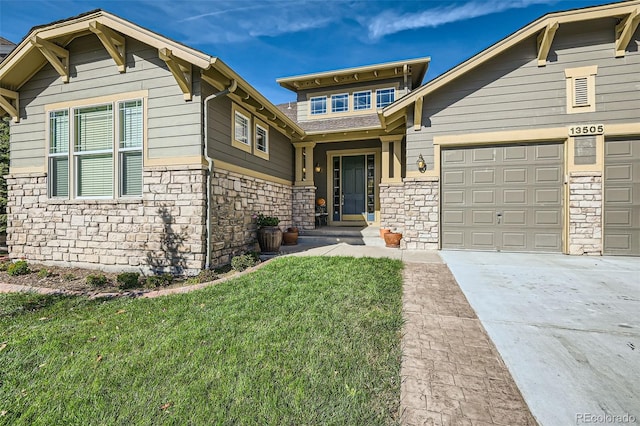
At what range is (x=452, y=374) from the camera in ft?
6.70

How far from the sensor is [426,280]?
4.27 m

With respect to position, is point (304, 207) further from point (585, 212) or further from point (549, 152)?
point (585, 212)

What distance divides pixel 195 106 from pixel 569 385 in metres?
6.35

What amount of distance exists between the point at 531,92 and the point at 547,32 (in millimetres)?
1153

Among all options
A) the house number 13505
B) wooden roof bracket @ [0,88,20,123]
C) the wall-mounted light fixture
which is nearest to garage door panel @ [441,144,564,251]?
the house number 13505

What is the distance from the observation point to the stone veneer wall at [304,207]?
31.9ft

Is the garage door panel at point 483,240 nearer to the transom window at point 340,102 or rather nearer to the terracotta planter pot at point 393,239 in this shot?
the terracotta planter pot at point 393,239

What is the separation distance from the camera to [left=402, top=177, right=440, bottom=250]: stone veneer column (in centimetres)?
660

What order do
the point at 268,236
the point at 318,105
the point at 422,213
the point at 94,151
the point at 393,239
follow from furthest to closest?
the point at 318,105 → the point at 393,239 → the point at 268,236 → the point at 422,213 → the point at 94,151

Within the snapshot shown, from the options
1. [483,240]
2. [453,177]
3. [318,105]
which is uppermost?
[318,105]

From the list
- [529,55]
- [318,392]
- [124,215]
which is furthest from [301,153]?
[318,392]

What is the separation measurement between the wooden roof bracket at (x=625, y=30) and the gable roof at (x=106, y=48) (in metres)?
7.74

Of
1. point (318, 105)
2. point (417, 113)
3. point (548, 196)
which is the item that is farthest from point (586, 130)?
point (318, 105)

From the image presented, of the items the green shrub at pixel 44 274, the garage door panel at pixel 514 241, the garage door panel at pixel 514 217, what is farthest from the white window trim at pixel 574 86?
the green shrub at pixel 44 274
